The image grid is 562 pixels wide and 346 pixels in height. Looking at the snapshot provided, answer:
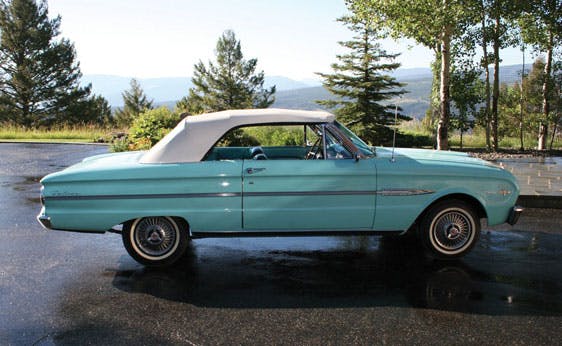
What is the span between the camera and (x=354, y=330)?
4.06 meters

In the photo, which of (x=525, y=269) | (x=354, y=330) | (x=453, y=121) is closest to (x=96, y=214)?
(x=354, y=330)

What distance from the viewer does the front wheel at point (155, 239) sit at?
18.3ft

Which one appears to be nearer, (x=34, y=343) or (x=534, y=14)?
(x=34, y=343)

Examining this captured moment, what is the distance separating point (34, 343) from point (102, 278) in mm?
1487

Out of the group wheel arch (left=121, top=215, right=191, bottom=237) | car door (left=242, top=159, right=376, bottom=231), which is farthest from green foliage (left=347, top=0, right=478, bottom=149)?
wheel arch (left=121, top=215, right=191, bottom=237)

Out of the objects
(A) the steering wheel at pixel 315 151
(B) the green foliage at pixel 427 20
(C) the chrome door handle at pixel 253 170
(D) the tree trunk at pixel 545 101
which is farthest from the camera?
(D) the tree trunk at pixel 545 101

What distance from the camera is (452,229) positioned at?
5785 mm

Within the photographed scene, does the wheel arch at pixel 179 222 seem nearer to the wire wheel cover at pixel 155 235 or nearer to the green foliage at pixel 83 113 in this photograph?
the wire wheel cover at pixel 155 235

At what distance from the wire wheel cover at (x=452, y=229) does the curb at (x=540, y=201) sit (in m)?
3.60

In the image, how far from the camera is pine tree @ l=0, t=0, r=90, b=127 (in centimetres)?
5456

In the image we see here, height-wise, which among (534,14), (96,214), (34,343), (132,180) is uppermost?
(534,14)

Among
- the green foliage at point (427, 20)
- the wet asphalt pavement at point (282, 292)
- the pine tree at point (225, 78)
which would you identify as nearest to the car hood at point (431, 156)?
the wet asphalt pavement at point (282, 292)

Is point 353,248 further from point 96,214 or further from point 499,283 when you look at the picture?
point 96,214

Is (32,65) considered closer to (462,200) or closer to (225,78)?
(225,78)
